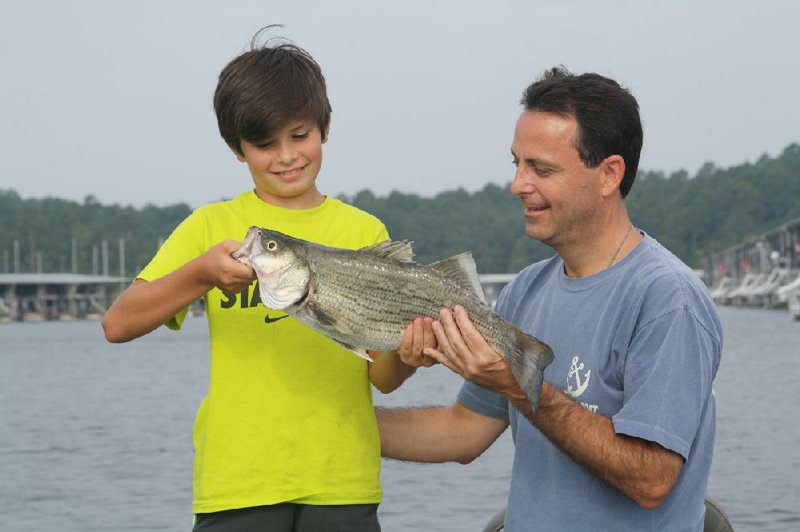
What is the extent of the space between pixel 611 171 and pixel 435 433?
125 cm

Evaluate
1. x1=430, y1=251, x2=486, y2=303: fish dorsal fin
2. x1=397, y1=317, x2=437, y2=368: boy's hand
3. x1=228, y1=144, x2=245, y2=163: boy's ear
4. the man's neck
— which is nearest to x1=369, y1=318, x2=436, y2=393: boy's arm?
x1=397, y1=317, x2=437, y2=368: boy's hand

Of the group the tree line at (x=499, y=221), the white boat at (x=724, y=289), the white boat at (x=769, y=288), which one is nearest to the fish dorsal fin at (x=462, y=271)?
the white boat at (x=769, y=288)

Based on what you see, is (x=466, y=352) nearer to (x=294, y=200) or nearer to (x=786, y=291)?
(x=294, y=200)

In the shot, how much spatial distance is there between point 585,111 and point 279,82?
1.01 metres

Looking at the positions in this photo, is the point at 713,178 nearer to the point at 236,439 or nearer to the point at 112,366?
the point at 112,366

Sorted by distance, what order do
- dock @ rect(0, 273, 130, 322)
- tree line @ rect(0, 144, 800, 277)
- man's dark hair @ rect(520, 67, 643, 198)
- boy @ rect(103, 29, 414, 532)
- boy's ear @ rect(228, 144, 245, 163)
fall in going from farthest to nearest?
tree line @ rect(0, 144, 800, 277)
dock @ rect(0, 273, 130, 322)
boy's ear @ rect(228, 144, 245, 163)
man's dark hair @ rect(520, 67, 643, 198)
boy @ rect(103, 29, 414, 532)

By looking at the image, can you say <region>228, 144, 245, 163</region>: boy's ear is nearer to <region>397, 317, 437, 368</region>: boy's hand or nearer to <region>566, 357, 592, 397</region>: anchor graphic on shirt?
<region>397, 317, 437, 368</region>: boy's hand

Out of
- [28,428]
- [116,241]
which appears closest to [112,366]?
[28,428]

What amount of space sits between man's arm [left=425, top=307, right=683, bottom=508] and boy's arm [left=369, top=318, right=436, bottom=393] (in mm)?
42

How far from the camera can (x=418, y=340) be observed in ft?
13.0

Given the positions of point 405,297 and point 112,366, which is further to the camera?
point 112,366

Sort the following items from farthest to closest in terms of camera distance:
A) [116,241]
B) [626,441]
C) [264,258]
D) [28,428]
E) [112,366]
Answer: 1. [116,241]
2. [112,366]
3. [28,428]
4. [626,441]
5. [264,258]

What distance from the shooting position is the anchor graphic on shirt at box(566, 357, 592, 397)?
428 cm

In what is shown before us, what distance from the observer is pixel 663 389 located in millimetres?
4043
